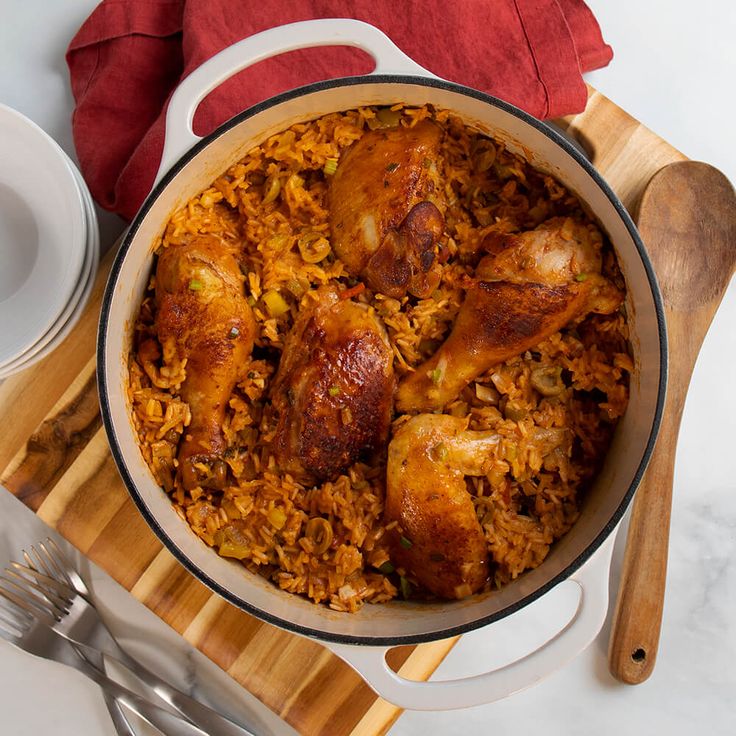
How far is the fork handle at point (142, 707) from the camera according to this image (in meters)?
2.06

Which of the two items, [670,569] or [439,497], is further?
[670,569]

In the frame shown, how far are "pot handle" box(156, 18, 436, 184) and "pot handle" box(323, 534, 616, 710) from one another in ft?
3.41

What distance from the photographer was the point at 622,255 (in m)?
1.60

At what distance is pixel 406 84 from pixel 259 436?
81 cm

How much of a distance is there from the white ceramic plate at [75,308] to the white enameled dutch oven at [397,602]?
197mm

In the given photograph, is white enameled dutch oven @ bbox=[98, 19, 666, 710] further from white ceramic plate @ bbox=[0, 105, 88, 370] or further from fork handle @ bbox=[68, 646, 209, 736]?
fork handle @ bbox=[68, 646, 209, 736]

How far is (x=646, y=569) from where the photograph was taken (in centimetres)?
205

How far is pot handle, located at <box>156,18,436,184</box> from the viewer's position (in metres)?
1.50

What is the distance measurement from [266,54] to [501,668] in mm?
1303

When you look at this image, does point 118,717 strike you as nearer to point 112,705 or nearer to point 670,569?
point 112,705

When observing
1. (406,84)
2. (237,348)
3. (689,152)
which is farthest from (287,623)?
(689,152)

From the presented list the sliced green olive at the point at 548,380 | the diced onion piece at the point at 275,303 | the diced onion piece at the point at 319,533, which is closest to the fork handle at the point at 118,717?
the diced onion piece at the point at 319,533

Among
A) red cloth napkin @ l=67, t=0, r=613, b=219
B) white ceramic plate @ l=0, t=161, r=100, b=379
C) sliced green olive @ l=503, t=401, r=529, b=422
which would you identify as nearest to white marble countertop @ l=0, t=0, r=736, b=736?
red cloth napkin @ l=67, t=0, r=613, b=219

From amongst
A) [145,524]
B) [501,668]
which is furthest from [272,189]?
[501,668]
